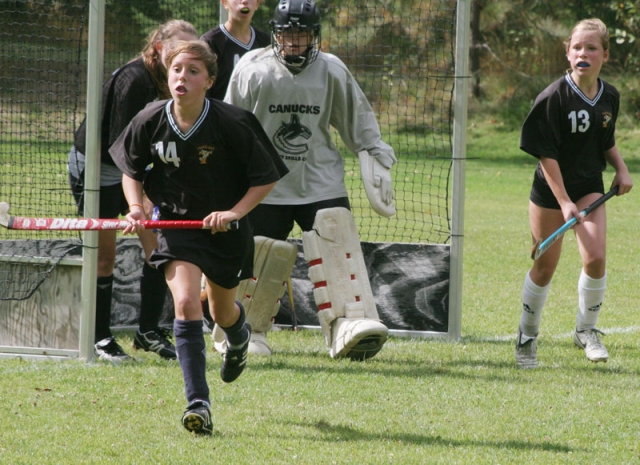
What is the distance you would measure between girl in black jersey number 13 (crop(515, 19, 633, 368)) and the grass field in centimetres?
48

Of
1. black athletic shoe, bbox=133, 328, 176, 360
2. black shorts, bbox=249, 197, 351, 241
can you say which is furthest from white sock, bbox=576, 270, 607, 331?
black athletic shoe, bbox=133, 328, 176, 360

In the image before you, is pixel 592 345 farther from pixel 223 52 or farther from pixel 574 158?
pixel 223 52

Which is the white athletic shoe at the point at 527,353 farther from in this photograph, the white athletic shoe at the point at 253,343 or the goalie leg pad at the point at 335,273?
the white athletic shoe at the point at 253,343

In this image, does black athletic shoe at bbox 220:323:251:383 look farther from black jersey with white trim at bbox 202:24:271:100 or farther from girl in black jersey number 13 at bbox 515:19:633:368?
black jersey with white trim at bbox 202:24:271:100

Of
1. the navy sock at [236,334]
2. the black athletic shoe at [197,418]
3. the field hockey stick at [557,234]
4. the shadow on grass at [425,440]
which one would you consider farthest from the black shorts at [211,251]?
the field hockey stick at [557,234]

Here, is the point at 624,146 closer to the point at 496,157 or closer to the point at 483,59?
the point at 496,157

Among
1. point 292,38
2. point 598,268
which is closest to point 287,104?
point 292,38

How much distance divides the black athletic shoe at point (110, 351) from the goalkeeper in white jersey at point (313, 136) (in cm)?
105

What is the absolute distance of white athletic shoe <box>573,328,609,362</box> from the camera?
5.74 metres

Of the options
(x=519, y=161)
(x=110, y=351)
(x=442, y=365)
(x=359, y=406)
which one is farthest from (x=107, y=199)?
(x=519, y=161)

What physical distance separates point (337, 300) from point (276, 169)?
4.70 feet

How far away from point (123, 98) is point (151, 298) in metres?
1.26

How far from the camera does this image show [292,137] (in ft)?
18.9

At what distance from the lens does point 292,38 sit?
5570 millimetres
